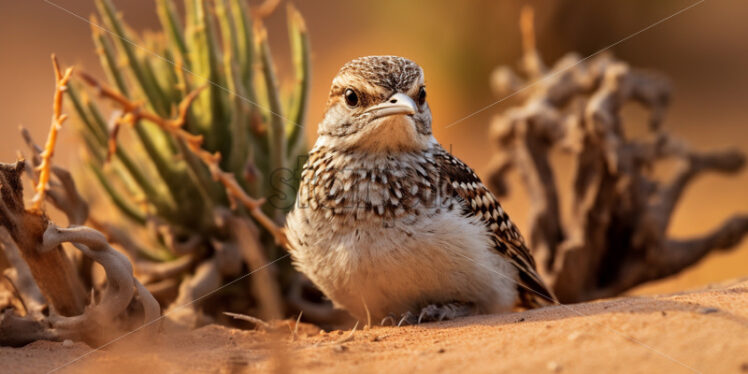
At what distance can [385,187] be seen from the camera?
344 centimetres

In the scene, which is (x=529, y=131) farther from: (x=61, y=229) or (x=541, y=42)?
(x=541, y=42)

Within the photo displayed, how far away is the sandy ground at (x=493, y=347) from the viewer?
2.22 m

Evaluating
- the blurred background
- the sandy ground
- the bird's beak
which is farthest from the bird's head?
the blurred background

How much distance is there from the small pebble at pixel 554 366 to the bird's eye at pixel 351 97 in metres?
1.85

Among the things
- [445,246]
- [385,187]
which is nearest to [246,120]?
[385,187]

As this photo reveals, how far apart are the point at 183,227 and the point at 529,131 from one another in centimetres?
→ 278

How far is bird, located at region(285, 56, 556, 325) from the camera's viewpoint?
3309 mm

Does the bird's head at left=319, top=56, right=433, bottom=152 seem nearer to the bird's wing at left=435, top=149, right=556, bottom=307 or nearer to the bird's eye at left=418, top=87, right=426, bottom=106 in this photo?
the bird's eye at left=418, top=87, right=426, bottom=106

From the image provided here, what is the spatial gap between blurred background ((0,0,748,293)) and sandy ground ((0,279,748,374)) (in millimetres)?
5492

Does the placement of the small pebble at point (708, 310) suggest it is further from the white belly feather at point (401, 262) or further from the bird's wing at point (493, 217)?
the bird's wing at point (493, 217)

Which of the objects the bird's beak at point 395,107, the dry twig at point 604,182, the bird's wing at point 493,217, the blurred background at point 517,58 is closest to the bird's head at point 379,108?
the bird's beak at point 395,107

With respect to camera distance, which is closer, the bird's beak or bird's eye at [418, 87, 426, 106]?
the bird's beak

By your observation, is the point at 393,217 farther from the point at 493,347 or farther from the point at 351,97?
the point at 493,347

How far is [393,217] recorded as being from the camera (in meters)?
3.34
